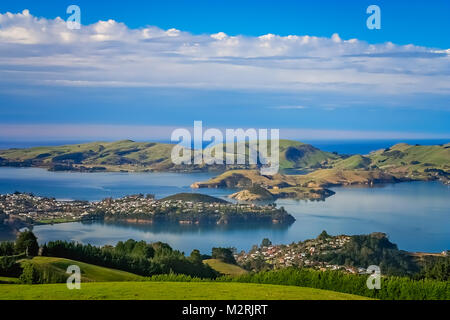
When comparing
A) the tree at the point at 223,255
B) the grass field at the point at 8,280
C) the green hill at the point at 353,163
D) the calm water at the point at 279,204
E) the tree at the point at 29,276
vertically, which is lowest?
the calm water at the point at 279,204

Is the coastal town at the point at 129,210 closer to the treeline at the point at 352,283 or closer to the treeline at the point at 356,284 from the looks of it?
the treeline at the point at 352,283

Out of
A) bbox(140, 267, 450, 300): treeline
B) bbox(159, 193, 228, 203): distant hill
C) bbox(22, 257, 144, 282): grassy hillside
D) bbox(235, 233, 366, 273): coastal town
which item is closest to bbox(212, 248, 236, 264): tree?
bbox(235, 233, 366, 273): coastal town

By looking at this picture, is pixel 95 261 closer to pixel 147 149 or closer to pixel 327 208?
pixel 327 208

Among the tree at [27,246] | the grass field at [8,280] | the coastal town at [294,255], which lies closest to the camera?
the grass field at [8,280]

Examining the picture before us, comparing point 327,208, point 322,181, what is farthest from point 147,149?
point 327,208

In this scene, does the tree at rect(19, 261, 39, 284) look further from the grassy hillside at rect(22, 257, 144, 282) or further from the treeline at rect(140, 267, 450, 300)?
the treeline at rect(140, 267, 450, 300)

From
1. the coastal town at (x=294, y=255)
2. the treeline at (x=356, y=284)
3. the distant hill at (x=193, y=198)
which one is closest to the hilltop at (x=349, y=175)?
the distant hill at (x=193, y=198)

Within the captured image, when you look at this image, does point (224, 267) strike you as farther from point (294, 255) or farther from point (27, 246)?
point (27, 246)
